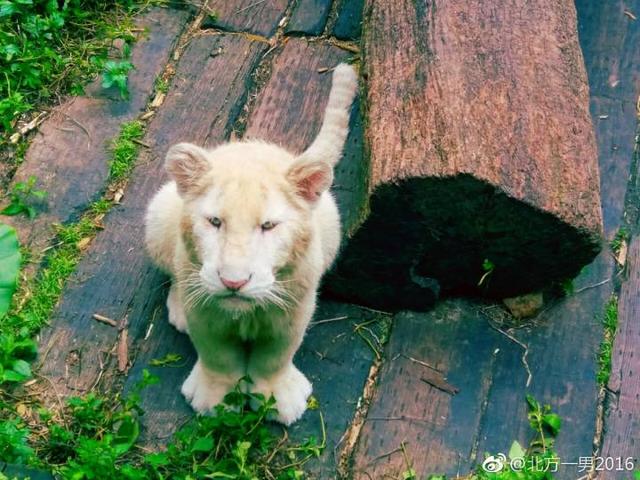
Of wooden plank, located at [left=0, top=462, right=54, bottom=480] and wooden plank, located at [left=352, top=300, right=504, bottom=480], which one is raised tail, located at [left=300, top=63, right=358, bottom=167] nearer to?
wooden plank, located at [left=352, top=300, right=504, bottom=480]

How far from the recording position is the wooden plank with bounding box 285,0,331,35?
5.32 meters

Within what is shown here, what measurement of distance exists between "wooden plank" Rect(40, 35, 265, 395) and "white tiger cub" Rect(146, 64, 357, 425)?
0.29 metres

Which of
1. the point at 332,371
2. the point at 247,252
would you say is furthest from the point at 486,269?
the point at 247,252

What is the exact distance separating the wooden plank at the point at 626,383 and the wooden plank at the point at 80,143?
9.32 feet

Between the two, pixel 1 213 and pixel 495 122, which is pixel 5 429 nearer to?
pixel 1 213

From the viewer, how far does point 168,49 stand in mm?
5207

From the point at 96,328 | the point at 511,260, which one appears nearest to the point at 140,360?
the point at 96,328

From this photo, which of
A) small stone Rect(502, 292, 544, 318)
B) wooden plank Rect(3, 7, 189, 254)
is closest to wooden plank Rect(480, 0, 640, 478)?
small stone Rect(502, 292, 544, 318)

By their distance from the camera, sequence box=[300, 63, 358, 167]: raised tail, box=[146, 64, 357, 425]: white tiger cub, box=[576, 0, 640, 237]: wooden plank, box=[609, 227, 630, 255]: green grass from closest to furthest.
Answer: box=[146, 64, 357, 425]: white tiger cub, box=[300, 63, 358, 167]: raised tail, box=[609, 227, 630, 255]: green grass, box=[576, 0, 640, 237]: wooden plank

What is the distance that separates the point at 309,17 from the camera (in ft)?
17.6

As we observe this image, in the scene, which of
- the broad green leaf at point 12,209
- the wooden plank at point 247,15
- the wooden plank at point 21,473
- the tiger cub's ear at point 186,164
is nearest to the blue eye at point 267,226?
the tiger cub's ear at point 186,164

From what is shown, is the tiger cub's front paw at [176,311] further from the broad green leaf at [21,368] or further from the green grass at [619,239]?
the green grass at [619,239]

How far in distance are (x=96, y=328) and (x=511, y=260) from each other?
201 centimetres

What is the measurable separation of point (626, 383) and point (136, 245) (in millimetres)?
2548
